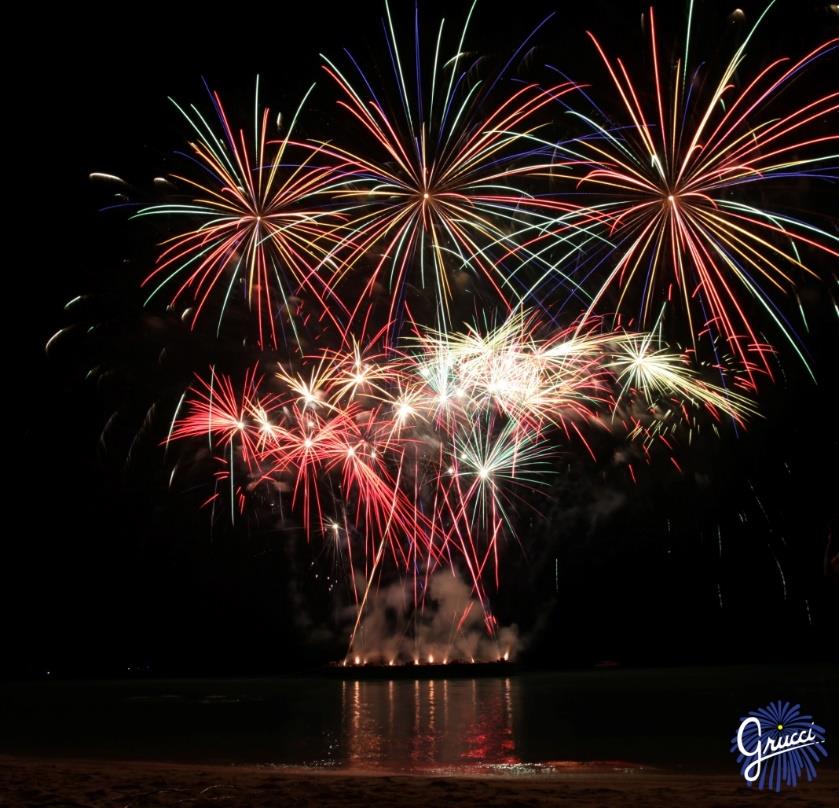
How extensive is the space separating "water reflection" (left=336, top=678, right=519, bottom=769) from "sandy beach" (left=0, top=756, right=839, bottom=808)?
9.46 ft

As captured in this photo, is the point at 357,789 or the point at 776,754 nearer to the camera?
the point at 357,789

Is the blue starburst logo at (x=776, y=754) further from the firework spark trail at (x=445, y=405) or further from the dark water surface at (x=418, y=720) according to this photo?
the firework spark trail at (x=445, y=405)

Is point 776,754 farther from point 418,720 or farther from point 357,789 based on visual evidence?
point 418,720

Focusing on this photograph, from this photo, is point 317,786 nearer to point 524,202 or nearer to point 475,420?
point 524,202

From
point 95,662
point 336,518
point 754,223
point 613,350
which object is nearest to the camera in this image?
point 754,223

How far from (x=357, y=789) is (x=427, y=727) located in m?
11.9

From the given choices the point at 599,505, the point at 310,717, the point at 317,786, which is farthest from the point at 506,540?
the point at 317,786

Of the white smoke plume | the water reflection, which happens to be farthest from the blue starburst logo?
the white smoke plume

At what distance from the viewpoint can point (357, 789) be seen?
1257cm

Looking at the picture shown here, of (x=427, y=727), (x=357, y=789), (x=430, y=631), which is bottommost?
(x=357, y=789)

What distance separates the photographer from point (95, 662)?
48.0 meters

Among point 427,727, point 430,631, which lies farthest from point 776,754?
point 430,631

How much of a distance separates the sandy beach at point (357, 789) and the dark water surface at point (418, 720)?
2610mm

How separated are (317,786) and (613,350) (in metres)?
12.7
